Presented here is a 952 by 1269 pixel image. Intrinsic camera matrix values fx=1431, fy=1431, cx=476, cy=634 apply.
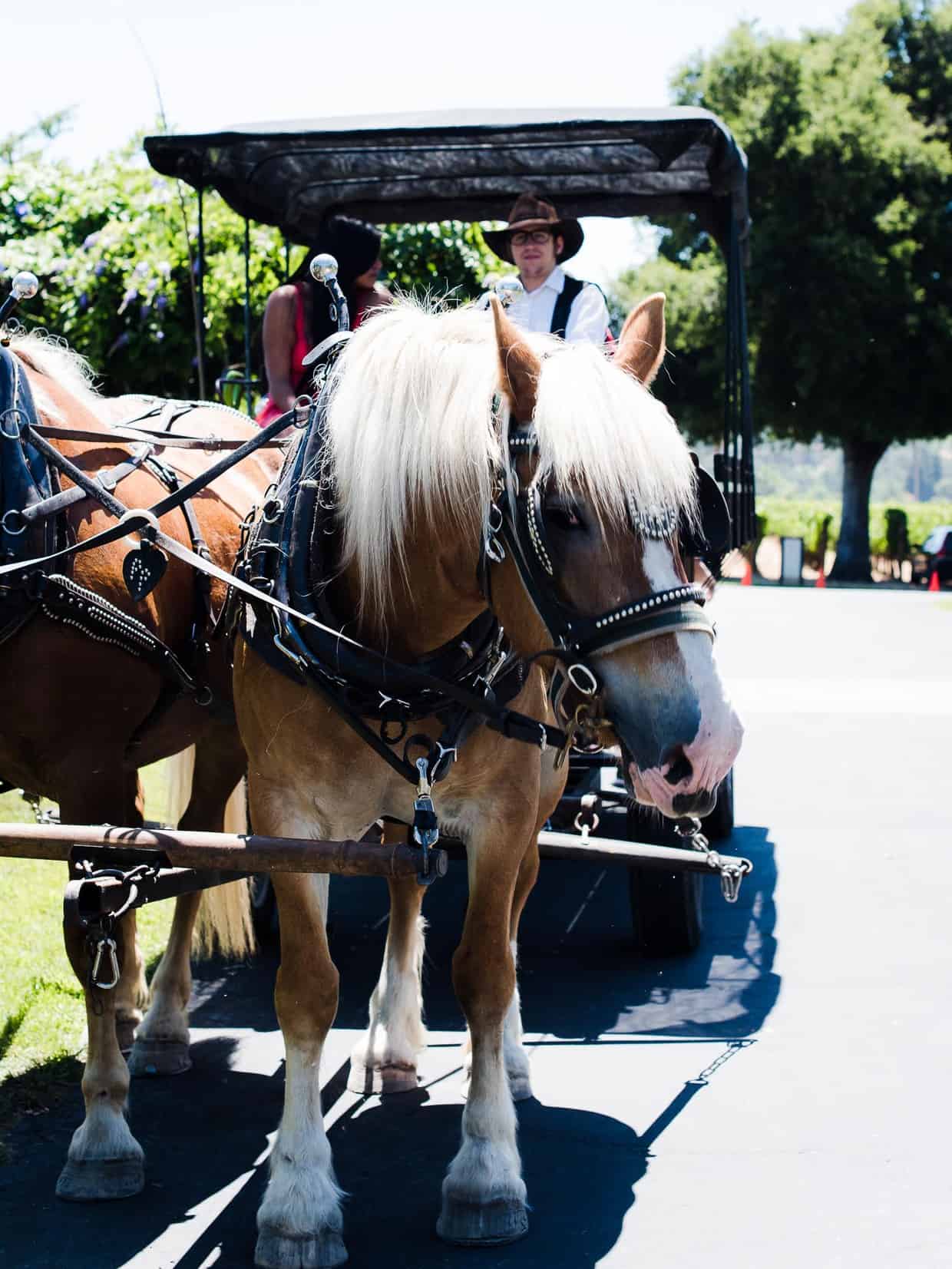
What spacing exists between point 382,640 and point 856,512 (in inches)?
1272

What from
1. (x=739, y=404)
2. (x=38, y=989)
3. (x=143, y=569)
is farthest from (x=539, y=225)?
(x=38, y=989)

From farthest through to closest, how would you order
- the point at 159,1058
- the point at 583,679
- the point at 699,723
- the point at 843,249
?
1. the point at 843,249
2. the point at 159,1058
3. the point at 583,679
4. the point at 699,723

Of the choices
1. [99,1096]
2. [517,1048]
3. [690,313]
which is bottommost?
[517,1048]

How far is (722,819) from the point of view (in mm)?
6656

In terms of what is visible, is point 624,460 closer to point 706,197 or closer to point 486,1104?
point 486,1104

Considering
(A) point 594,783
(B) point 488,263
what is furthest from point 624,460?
(B) point 488,263

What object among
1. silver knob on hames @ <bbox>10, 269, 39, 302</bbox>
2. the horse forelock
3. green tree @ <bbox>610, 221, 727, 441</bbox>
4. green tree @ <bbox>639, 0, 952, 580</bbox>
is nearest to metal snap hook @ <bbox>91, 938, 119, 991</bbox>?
the horse forelock

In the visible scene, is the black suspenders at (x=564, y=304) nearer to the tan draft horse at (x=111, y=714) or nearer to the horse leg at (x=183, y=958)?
the tan draft horse at (x=111, y=714)

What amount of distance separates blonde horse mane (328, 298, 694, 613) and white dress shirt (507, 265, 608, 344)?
4.69ft

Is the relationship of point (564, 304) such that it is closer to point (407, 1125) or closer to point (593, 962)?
point (593, 962)

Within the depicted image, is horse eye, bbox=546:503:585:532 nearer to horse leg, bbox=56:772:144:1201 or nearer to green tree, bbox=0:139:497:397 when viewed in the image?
horse leg, bbox=56:772:144:1201

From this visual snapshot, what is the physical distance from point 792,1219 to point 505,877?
1.00 meters

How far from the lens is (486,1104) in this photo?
332 centimetres

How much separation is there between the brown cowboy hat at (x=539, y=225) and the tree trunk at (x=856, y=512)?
28982 mm
